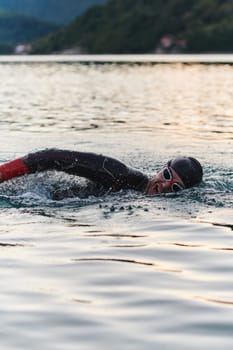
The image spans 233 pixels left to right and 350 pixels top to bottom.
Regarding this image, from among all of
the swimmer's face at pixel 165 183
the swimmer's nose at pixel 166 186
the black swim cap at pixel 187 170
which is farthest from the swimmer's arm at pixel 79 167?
the black swim cap at pixel 187 170

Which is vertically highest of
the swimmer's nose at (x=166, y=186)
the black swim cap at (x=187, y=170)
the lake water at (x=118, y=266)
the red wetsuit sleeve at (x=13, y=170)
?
the red wetsuit sleeve at (x=13, y=170)

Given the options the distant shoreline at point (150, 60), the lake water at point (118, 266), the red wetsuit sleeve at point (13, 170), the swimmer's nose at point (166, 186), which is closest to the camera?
the lake water at point (118, 266)

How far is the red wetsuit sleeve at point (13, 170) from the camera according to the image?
10.7 m

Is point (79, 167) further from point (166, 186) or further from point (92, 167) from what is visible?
point (166, 186)

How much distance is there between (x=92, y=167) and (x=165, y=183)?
3.56 ft

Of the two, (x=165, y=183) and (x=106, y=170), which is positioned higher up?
(x=106, y=170)

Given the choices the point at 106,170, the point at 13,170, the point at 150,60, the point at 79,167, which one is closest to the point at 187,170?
the point at 106,170

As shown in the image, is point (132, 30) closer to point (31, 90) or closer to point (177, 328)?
point (31, 90)

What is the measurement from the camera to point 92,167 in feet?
36.9

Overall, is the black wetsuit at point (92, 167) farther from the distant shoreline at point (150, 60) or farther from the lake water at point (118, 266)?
the distant shoreline at point (150, 60)

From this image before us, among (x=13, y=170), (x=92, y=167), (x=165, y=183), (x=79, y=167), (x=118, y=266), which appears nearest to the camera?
(x=118, y=266)

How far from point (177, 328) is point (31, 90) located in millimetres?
47883

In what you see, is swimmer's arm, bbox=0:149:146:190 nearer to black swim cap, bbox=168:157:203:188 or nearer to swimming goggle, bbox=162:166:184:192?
swimming goggle, bbox=162:166:184:192

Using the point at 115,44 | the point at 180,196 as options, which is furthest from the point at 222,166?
the point at 115,44
